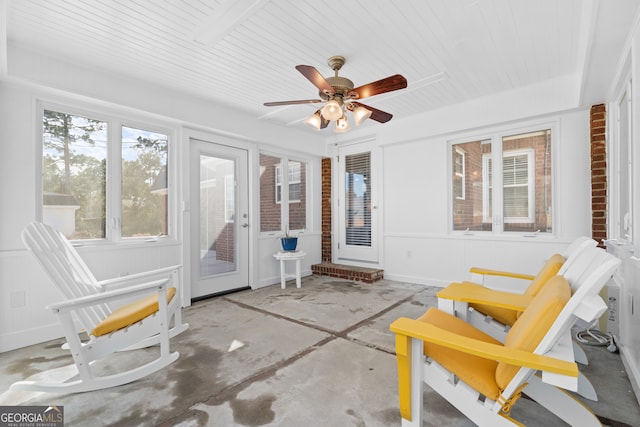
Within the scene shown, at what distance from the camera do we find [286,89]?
11.9 feet

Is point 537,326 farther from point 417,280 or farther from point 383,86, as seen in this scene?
point 417,280

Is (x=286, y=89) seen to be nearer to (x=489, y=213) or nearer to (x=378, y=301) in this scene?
(x=378, y=301)

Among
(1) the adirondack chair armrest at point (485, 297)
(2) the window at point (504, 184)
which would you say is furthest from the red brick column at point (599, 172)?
(1) the adirondack chair armrest at point (485, 297)

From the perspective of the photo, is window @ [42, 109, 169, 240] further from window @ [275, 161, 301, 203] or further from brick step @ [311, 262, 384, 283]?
brick step @ [311, 262, 384, 283]

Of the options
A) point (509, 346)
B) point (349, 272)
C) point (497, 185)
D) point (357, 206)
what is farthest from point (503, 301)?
point (357, 206)

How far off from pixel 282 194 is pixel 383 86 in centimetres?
316

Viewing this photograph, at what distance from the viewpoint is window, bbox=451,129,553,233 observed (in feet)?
12.6

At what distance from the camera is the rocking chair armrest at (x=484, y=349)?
43.8 inches

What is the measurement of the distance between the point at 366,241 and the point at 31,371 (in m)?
4.53

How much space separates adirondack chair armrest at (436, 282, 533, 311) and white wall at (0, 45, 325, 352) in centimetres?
327

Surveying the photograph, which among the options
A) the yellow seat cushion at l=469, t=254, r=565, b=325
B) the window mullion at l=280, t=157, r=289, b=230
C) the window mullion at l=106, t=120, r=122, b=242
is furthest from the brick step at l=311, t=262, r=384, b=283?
the window mullion at l=106, t=120, r=122, b=242

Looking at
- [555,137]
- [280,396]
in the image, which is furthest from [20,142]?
[555,137]

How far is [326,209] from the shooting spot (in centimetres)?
598

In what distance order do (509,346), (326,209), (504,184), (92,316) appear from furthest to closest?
1. (326,209)
2. (504,184)
3. (92,316)
4. (509,346)
